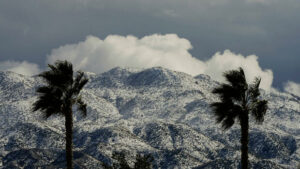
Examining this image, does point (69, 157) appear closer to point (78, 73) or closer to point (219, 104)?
point (78, 73)

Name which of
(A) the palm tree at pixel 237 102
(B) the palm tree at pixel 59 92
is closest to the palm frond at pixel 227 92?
(A) the palm tree at pixel 237 102

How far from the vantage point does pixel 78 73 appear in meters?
58.1

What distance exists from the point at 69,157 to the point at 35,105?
6.11m

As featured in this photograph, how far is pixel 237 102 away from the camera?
182 feet

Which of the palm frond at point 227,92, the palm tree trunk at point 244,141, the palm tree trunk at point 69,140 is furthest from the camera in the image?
the palm frond at point 227,92

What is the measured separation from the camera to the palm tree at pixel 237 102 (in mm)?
54625

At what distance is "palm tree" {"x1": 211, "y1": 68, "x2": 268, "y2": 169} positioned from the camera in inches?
2151

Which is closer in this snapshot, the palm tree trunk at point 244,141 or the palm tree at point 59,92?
the palm tree trunk at point 244,141

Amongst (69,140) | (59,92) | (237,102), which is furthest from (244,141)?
(59,92)

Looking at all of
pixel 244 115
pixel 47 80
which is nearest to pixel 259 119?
pixel 244 115

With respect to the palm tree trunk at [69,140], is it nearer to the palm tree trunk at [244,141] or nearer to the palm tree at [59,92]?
the palm tree at [59,92]

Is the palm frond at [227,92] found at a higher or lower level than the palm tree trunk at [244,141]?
higher

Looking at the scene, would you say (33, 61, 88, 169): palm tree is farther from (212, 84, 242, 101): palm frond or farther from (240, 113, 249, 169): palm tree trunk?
(240, 113, 249, 169): palm tree trunk

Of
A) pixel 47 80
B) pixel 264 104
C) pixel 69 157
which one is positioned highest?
pixel 47 80
